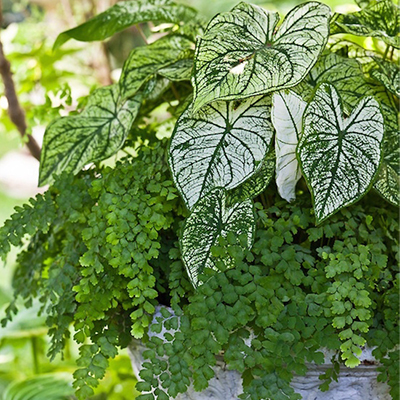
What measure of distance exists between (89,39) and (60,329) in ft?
1.83

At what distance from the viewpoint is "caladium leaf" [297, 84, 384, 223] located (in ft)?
2.37

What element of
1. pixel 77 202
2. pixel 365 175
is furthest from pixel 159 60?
pixel 365 175

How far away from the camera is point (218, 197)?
76 centimetres

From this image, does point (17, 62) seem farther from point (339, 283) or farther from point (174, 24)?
point (339, 283)

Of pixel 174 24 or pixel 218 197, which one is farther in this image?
pixel 174 24

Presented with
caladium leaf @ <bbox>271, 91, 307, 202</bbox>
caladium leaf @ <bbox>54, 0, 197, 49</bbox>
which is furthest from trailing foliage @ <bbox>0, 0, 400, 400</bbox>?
caladium leaf @ <bbox>54, 0, 197, 49</bbox>

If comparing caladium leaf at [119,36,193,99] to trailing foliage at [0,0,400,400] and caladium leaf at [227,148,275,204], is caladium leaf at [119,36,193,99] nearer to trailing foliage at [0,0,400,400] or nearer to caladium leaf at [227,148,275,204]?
trailing foliage at [0,0,400,400]

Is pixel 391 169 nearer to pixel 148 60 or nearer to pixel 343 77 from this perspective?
pixel 343 77

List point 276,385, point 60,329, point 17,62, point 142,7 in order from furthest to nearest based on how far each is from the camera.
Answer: point 17,62 < point 142,7 < point 60,329 < point 276,385

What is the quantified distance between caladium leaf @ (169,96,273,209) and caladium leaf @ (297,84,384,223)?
0.26 ft

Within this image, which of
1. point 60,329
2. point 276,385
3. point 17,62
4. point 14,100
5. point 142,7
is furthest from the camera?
point 17,62

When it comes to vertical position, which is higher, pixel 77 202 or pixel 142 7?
pixel 142 7

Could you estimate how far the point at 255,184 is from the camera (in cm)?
81

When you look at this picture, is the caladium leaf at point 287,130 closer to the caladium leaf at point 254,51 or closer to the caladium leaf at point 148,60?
the caladium leaf at point 254,51
